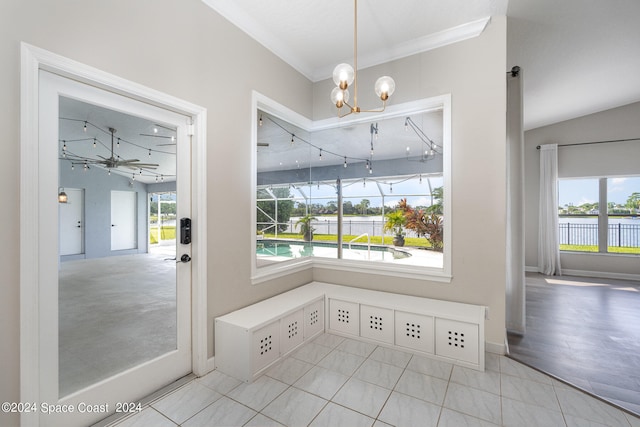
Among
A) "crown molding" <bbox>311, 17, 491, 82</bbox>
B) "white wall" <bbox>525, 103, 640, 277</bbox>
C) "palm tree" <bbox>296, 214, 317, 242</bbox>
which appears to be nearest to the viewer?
"crown molding" <bbox>311, 17, 491, 82</bbox>

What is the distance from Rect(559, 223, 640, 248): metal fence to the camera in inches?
230

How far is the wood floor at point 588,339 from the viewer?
7.45 feet

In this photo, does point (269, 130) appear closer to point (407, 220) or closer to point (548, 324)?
point (407, 220)

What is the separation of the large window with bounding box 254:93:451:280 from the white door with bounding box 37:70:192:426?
88 cm

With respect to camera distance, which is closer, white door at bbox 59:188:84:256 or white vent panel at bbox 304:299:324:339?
white door at bbox 59:188:84:256

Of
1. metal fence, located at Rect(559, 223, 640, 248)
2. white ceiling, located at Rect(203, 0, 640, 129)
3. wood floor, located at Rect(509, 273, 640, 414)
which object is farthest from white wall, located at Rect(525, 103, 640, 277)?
white ceiling, located at Rect(203, 0, 640, 129)

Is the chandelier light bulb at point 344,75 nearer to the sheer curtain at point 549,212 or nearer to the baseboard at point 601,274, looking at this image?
the baseboard at point 601,274

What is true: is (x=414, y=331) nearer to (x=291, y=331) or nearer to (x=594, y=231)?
(x=291, y=331)

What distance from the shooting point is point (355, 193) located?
380cm

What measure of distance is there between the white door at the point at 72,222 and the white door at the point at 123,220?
0.90 ft

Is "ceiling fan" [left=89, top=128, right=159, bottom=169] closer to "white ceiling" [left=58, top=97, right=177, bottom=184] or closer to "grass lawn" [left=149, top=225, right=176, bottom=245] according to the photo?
"white ceiling" [left=58, top=97, right=177, bottom=184]

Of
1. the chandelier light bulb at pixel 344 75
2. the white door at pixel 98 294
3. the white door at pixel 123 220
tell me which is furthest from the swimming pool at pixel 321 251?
the chandelier light bulb at pixel 344 75

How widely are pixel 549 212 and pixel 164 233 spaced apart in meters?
7.66

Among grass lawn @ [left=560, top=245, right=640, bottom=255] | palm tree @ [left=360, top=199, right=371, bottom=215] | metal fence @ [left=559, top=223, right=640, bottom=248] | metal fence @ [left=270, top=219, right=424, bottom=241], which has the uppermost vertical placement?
palm tree @ [left=360, top=199, right=371, bottom=215]
